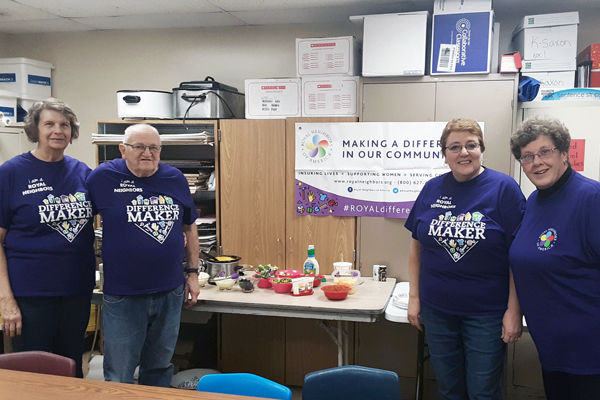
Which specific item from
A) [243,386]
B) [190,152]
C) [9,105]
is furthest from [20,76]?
[243,386]

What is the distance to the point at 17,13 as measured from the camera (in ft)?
12.4

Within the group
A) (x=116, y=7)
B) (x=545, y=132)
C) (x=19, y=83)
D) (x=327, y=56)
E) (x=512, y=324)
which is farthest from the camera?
(x=19, y=83)

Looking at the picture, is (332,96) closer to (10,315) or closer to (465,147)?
(465,147)

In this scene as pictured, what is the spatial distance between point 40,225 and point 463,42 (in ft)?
8.32

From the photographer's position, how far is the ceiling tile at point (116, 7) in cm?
345

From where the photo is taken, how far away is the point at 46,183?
2.36 m

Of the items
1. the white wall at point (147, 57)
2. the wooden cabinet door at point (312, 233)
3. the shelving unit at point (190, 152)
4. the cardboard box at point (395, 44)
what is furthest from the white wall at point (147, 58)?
the wooden cabinet door at point (312, 233)

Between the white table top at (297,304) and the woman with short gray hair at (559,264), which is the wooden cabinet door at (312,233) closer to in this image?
the white table top at (297,304)

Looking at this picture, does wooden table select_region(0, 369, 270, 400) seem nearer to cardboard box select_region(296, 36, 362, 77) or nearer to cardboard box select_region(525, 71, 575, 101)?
cardboard box select_region(296, 36, 362, 77)

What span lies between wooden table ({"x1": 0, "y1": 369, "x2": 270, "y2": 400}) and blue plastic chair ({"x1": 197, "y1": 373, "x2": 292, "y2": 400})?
8 cm

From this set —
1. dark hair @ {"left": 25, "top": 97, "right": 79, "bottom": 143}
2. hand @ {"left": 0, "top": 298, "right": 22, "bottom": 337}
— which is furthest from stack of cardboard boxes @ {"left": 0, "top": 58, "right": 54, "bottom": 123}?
hand @ {"left": 0, "top": 298, "right": 22, "bottom": 337}

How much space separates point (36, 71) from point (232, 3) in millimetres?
2021

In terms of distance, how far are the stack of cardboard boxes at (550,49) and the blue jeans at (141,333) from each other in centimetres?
256

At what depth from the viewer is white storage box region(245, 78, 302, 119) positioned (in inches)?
134
